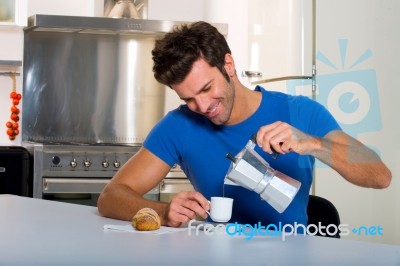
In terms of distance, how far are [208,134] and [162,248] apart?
714mm

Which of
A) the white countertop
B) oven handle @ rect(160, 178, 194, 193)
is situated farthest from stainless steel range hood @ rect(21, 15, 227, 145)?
the white countertop

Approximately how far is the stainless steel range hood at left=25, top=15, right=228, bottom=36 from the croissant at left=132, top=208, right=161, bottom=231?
243cm

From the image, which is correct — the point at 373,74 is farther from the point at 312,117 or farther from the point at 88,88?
the point at 88,88

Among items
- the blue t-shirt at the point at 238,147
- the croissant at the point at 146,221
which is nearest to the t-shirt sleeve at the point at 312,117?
the blue t-shirt at the point at 238,147

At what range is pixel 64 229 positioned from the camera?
1.87 metres

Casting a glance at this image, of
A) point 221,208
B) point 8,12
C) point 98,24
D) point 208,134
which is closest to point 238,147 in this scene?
point 208,134

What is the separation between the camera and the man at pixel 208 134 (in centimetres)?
201

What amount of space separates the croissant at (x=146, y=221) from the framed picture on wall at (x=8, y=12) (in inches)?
103

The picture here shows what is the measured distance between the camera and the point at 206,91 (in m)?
2.07

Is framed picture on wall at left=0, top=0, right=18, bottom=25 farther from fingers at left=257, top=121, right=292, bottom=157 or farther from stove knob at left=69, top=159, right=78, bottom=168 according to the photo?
fingers at left=257, top=121, right=292, bottom=157

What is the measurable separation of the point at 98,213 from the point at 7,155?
1.77 m

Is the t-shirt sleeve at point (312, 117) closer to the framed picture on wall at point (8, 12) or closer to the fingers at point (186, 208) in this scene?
the fingers at point (186, 208)

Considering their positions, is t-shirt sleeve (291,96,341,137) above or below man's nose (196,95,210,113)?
below

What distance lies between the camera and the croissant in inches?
72.7
